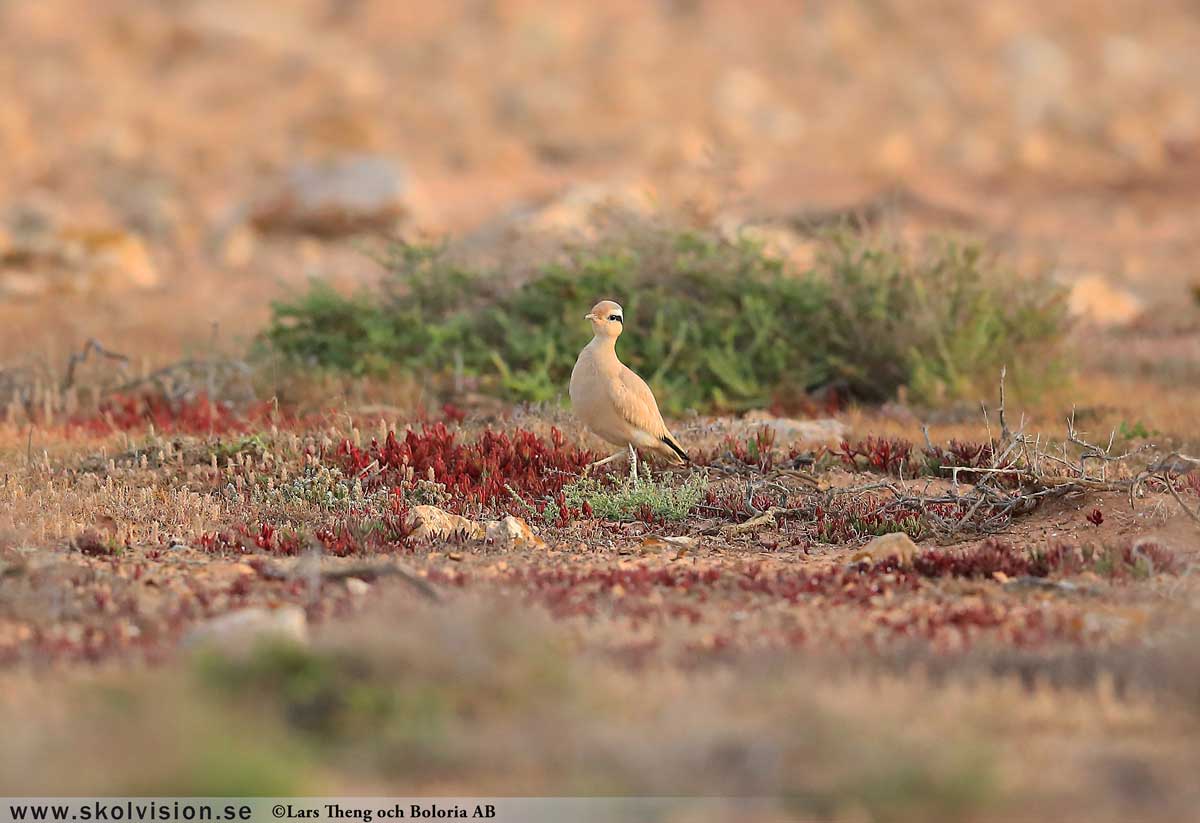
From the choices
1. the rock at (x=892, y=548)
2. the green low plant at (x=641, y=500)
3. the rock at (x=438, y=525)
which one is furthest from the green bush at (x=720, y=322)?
the rock at (x=892, y=548)

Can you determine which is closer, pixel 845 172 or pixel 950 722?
pixel 950 722

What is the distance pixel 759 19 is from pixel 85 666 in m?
58.0

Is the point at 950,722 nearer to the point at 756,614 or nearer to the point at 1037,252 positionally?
the point at 756,614

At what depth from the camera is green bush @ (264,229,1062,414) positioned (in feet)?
38.5

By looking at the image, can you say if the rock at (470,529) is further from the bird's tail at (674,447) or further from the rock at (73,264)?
the rock at (73,264)

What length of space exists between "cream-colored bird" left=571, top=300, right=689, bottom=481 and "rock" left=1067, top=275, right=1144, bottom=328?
1034 cm

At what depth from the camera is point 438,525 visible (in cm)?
710

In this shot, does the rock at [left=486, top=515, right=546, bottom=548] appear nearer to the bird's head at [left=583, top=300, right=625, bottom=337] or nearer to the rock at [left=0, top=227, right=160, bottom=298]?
the bird's head at [left=583, top=300, right=625, bottom=337]

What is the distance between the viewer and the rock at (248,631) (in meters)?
4.59

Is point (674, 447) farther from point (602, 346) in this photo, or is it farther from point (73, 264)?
point (73, 264)

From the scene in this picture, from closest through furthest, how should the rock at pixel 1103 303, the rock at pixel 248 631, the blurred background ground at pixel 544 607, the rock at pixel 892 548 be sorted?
the blurred background ground at pixel 544 607 < the rock at pixel 248 631 < the rock at pixel 892 548 < the rock at pixel 1103 303

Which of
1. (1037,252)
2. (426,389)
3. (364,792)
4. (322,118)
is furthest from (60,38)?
(364,792)

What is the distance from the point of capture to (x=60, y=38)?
165ft

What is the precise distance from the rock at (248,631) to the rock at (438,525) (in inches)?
78.6
